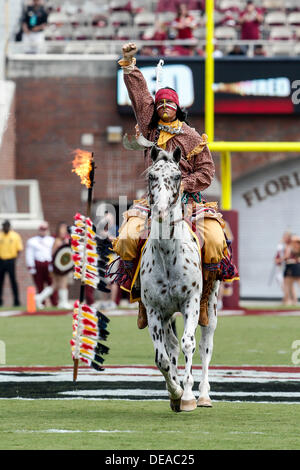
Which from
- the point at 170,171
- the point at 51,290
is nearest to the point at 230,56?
the point at 51,290

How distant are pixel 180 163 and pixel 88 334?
210 cm

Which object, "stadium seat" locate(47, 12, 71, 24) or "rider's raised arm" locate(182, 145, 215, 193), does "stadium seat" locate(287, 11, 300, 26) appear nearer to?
"stadium seat" locate(47, 12, 71, 24)

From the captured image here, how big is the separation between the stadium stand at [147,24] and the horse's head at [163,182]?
805 inches

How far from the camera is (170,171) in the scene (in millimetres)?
8430

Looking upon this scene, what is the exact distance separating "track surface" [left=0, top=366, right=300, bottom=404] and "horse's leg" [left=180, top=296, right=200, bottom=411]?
2.97 ft

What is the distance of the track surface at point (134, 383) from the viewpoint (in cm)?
989

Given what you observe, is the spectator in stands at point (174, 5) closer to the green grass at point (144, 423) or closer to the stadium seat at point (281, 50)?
the stadium seat at point (281, 50)

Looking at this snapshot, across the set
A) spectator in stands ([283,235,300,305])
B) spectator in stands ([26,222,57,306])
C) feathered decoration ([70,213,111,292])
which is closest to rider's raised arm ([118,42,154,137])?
feathered decoration ([70,213,111,292])

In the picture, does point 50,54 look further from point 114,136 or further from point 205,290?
point 205,290

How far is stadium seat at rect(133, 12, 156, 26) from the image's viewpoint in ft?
99.1

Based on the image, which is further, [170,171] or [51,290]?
[51,290]
